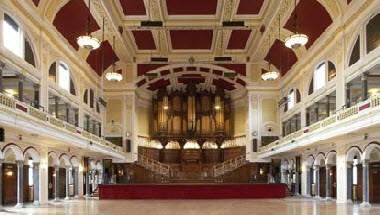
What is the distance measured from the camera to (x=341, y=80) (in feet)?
73.9

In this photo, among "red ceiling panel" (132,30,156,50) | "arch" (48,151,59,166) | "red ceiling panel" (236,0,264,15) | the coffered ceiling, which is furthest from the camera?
"red ceiling panel" (132,30,156,50)

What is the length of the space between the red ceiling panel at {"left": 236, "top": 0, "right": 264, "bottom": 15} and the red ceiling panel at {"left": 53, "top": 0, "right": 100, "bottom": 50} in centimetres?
723

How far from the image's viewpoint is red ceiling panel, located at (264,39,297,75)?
29.9 meters

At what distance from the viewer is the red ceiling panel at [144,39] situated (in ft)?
94.4

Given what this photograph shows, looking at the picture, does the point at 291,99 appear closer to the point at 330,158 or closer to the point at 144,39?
the point at 330,158

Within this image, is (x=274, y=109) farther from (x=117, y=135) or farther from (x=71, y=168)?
(x=71, y=168)

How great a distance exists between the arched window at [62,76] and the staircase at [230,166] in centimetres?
1271

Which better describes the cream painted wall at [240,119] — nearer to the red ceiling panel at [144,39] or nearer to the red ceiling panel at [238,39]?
the red ceiling panel at [238,39]

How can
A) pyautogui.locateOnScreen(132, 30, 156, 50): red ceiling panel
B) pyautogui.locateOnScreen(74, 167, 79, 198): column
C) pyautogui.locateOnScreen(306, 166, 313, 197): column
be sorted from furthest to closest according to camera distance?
pyautogui.locateOnScreen(306, 166, 313, 197): column < pyautogui.locateOnScreen(74, 167, 79, 198): column < pyautogui.locateOnScreen(132, 30, 156, 50): red ceiling panel

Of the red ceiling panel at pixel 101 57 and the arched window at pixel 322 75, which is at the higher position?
the red ceiling panel at pixel 101 57

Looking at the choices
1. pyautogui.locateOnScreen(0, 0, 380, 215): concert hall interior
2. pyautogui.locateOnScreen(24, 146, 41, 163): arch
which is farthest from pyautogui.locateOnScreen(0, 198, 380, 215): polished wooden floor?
pyautogui.locateOnScreen(24, 146, 41, 163): arch

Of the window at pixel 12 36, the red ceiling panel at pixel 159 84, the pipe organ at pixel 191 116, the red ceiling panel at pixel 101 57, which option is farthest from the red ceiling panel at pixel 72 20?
the pipe organ at pixel 191 116

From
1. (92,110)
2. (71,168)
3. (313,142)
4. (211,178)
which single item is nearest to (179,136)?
(211,178)

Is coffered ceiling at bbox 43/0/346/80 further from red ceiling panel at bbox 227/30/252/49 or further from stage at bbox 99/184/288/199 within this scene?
stage at bbox 99/184/288/199
